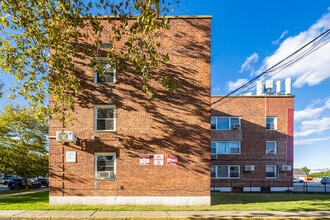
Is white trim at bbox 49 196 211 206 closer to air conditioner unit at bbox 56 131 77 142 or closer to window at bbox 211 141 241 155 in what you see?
air conditioner unit at bbox 56 131 77 142

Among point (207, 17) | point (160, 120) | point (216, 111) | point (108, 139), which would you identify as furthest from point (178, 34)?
point (216, 111)

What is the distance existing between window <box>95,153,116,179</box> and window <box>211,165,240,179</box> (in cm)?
1275

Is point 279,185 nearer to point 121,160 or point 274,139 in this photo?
point 274,139

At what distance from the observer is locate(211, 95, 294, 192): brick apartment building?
798 inches

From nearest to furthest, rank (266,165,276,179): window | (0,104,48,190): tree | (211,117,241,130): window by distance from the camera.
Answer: (0,104,48,190): tree, (266,165,276,179): window, (211,117,241,130): window

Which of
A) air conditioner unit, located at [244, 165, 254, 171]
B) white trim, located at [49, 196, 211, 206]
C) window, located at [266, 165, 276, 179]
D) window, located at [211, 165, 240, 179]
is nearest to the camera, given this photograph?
white trim, located at [49, 196, 211, 206]

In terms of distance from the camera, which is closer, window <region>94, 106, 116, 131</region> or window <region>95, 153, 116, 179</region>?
window <region>95, 153, 116, 179</region>

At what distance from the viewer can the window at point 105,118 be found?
11.0 metres

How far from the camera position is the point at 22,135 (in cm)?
1731

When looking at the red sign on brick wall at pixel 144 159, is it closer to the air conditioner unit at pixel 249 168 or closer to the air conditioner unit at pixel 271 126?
the air conditioner unit at pixel 249 168

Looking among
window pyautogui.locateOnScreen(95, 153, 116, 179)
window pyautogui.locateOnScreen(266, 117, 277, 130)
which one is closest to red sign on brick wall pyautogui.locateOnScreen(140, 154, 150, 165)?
window pyautogui.locateOnScreen(95, 153, 116, 179)

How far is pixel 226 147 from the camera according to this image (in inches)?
824

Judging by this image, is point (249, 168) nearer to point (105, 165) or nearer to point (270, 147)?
point (270, 147)

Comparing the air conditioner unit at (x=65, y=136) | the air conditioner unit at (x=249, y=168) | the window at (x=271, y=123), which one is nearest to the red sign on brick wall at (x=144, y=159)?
the air conditioner unit at (x=65, y=136)
